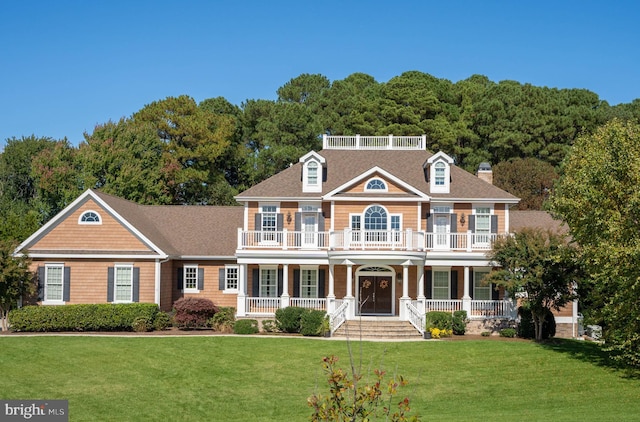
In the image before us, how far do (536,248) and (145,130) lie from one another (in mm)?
31980

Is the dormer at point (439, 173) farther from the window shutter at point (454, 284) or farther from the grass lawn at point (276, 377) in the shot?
the grass lawn at point (276, 377)

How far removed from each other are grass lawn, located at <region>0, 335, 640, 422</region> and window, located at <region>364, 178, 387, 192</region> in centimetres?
833

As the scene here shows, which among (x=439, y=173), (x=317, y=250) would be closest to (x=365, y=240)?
(x=317, y=250)

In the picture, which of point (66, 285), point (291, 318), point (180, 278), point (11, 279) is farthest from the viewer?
point (180, 278)

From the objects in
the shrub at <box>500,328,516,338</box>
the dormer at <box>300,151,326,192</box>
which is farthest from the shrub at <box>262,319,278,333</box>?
the shrub at <box>500,328,516,338</box>

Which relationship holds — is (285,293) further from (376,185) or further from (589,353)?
(589,353)

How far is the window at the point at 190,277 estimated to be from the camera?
1485 inches

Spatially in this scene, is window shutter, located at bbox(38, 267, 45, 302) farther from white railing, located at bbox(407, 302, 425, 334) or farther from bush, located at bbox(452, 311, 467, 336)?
bush, located at bbox(452, 311, 467, 336)

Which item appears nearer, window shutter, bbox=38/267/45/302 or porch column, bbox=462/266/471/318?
porch column, bbox=462/266/471/318

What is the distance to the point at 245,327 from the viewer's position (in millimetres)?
32688

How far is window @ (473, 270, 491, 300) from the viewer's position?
117 feet

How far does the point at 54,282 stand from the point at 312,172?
1236 cm

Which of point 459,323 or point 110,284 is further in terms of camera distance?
point 110,284

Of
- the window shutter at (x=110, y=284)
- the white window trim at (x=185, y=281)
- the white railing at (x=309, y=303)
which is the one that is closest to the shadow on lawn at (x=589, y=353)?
the white railing at (x=309, y=303)
